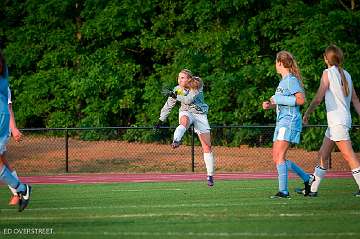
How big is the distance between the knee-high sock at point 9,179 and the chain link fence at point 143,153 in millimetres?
15643

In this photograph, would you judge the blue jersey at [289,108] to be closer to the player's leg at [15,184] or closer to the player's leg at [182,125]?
the player's leg at [15,184]

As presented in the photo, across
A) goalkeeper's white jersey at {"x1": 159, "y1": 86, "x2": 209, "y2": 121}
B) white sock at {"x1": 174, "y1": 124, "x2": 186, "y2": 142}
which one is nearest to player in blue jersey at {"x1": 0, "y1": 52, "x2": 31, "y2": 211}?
white sock at {"x1": 174, "y1": 124, "x2": 186, "y2": 142}

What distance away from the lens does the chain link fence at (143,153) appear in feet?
97.2

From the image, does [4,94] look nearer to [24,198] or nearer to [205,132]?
[24,198]

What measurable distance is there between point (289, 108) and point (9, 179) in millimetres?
4167

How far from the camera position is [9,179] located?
12.4 meters

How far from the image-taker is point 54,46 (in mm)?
36719

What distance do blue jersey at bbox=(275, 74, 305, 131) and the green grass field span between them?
101 cm

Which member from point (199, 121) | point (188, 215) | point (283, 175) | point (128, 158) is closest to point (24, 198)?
point (188, 215)

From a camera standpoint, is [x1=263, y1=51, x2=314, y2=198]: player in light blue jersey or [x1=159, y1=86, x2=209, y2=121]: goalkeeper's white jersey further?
[x1=159, y1=86, x2=209, y2=121]: goalkeeper's white jersey

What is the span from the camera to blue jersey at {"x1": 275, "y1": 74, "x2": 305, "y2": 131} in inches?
574

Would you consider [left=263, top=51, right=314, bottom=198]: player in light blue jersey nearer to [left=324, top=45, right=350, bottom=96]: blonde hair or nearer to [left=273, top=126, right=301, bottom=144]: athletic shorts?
[left=273, top=126, right=301, bottom=144]: athletic shorts

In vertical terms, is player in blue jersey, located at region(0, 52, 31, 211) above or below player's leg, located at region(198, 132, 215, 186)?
above

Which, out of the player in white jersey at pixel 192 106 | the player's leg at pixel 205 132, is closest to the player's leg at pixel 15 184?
the player in white jersey at pixel 192 106
